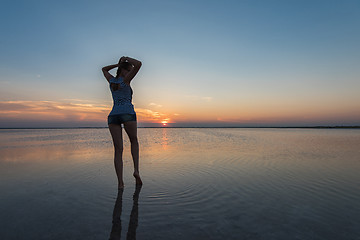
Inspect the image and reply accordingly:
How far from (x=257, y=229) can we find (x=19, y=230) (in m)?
2.71

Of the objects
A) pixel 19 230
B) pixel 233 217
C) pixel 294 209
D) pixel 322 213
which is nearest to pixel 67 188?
pixel 19 230

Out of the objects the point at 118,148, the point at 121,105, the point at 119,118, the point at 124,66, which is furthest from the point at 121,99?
the point at 118,148

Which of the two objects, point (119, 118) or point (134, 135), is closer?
point (119, 118)

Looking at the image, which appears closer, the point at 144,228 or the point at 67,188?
the point at 144,228

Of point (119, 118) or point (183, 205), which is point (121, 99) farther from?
point (183, 205)

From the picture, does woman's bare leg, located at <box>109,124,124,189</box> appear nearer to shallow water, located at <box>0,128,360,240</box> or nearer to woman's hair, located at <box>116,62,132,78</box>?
shallow water, located at <box>0,128,360,240</box>

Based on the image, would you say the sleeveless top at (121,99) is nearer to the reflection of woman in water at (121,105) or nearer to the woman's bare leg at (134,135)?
the reflection of woman in water at (121,105)

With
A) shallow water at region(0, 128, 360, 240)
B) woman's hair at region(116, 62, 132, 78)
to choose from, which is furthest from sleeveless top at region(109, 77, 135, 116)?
shallow water at region(0, 128, 360, 240)

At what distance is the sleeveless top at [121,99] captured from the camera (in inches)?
150

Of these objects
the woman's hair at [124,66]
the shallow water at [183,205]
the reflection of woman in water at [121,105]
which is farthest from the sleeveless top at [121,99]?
the shallow water at [183,205]

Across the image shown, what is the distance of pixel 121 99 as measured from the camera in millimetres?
3854

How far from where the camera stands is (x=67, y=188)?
3832 millimetres

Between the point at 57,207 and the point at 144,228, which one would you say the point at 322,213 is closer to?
the point at 144,228

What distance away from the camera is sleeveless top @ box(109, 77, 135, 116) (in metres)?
3.82
